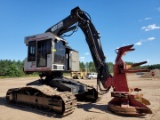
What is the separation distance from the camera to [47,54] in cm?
985

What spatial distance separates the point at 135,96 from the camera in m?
8.12

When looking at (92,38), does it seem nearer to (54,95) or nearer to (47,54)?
(47,54)

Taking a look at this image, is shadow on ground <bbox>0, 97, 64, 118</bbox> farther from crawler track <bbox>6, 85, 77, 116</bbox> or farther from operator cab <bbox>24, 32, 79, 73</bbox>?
→ operator cab <bbox>24, 32, 79, 73</bbox>

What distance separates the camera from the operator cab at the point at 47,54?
977 cm

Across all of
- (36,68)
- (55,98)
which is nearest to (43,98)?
(55,98)

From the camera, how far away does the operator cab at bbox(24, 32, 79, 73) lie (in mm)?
9773

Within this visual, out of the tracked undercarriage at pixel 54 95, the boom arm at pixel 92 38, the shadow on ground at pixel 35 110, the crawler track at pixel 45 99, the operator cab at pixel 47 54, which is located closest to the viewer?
the crawler track at pixel 45 99

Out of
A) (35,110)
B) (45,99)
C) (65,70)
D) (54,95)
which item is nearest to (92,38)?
(65,70)

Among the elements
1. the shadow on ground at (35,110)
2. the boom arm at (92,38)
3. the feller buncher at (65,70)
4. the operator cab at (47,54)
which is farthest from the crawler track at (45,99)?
the boom arm at (92,38)

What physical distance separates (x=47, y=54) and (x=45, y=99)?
2.40 meters

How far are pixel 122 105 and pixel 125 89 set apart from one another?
2.51ft

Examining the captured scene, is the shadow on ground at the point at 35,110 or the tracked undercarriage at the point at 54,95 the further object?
the shadow on ground at the point at 35,110

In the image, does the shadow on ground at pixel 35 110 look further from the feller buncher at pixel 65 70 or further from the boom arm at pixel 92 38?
the boom arm at pixel 92 38

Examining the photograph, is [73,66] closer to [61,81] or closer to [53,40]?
[61,81]
